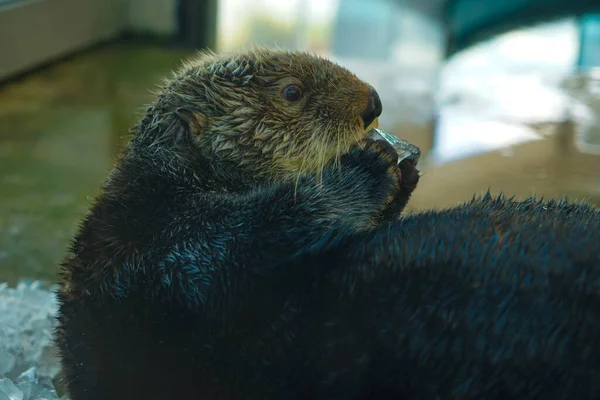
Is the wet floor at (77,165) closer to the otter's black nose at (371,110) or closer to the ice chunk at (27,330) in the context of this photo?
the ice chunk at (27,330)

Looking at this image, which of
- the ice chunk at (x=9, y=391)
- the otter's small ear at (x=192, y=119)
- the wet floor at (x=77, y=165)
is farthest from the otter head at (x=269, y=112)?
the ice chunk at (x=9, y=391)

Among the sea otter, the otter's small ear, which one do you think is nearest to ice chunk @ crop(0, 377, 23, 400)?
the sea otter

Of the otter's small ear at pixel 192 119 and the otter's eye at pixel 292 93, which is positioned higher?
the otter's eye at pixel 292 93

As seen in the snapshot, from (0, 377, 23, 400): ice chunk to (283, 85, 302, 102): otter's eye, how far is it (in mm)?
1184

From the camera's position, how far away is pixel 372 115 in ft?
6.57

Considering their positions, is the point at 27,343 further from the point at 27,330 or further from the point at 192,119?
the point at 192,119

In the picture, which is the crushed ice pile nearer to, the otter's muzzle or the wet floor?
the wet floor

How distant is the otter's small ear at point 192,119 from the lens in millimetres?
1866

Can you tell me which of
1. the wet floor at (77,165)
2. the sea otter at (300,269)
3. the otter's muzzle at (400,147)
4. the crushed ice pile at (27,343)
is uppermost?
the otter's muzzle at (400,147)

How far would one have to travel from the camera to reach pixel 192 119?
6.15 ft

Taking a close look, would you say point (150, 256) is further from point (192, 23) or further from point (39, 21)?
point (192, 23)

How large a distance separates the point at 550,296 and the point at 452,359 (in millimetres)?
223

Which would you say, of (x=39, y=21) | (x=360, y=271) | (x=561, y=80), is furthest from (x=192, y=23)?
(x=360, y=271)

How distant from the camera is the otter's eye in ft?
6.44
